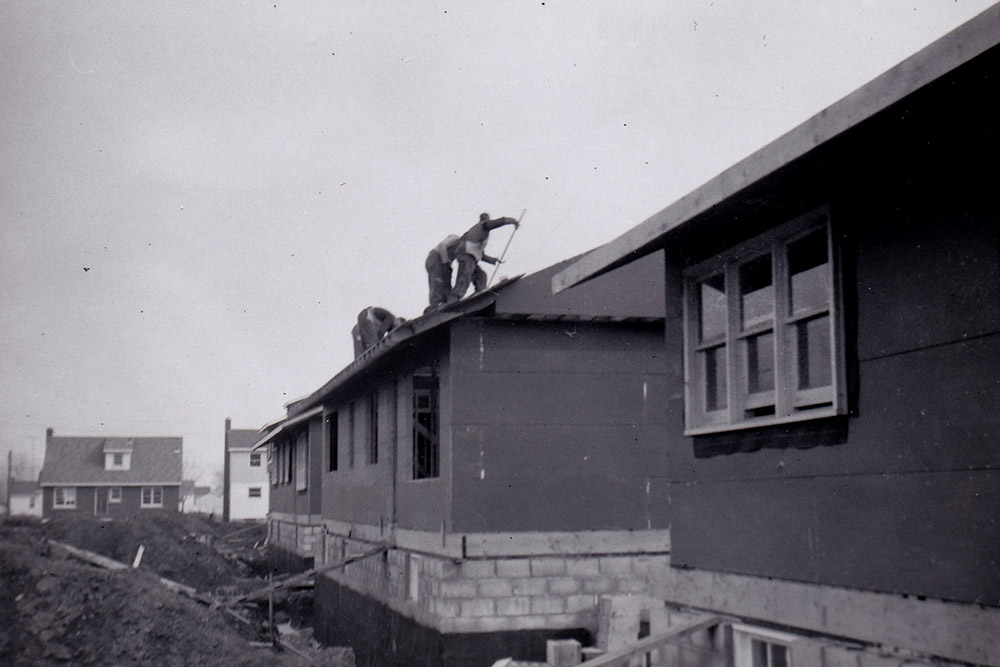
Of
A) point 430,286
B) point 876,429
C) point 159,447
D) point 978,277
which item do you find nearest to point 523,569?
point 430,286

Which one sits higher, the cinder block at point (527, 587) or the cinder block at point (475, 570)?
the cinder block at point (475, 570)

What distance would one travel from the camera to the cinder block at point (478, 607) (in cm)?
1253

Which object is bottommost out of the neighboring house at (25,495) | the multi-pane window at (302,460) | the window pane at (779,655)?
the neighboring house at (25,495)

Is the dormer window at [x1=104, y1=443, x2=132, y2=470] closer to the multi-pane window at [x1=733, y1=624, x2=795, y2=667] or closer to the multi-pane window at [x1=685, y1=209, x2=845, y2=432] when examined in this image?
the multi-pane window at [x1=685, y1=209, x2=845, y2=432]

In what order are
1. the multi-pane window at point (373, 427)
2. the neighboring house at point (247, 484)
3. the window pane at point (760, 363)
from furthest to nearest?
1. the neighboring house at point (247, 484)
2. the multi-pane window at point (373, 427)
3. the window pane at point (760, 363)

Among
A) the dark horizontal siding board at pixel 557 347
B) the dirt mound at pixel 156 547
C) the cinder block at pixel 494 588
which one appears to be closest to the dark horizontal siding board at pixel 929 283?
the dark horizontal siding board at pixel 557 347

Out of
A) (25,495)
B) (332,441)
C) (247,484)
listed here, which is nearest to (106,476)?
(247,484)

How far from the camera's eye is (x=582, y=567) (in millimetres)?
12820

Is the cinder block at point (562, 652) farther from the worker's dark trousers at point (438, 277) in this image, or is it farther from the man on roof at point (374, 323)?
the man on roof at point (374, 323)

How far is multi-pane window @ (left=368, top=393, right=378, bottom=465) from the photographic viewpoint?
58.9ft

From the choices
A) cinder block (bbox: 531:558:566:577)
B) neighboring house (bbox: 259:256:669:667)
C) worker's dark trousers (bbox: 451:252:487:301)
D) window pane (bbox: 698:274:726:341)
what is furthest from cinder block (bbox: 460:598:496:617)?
window pane (bbox: 698:274:726:341)

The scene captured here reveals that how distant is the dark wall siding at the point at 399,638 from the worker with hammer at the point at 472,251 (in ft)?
16.1

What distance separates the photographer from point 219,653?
14.6 meters

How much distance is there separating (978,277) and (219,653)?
1218 cm
